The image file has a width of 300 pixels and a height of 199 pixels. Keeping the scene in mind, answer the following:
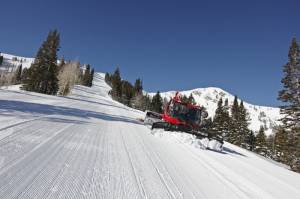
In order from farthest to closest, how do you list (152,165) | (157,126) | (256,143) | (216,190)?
(256,143) → (157,126) → (152,165) → (216,190)

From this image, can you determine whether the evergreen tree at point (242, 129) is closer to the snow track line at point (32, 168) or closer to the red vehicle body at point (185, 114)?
the red vehicle body at point (185, 114)

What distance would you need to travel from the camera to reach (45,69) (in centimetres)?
4209

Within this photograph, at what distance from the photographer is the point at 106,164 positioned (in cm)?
485

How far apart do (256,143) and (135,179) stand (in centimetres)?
4611

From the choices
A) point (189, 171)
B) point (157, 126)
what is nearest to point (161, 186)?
point (189, 171)

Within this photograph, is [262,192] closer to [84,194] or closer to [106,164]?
[106,164]

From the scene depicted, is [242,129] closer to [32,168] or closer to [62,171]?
[62,171]

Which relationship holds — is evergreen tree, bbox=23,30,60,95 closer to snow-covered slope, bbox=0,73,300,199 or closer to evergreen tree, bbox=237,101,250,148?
evergreen tree, bbox=237,101,250,148

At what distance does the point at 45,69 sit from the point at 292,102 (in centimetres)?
3735

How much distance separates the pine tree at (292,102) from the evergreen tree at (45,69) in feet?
117

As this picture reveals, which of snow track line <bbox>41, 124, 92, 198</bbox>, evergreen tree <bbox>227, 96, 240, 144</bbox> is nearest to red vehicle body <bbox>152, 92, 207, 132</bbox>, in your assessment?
snow track line <bbox>41, 124, 92, 198</bbox>

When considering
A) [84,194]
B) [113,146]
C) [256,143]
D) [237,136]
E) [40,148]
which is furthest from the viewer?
[256,143]

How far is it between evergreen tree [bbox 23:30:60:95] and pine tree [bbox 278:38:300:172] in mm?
35694

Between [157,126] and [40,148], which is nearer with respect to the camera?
[40,148]
